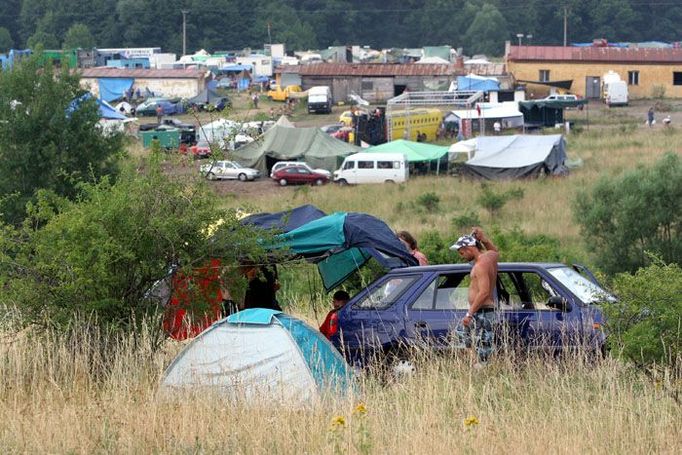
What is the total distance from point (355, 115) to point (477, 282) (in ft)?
139

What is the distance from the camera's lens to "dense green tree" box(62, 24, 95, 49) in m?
106

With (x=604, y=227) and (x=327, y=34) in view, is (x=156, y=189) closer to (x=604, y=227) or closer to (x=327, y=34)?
(x=604, y=227)

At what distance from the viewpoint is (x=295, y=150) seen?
45219 mm

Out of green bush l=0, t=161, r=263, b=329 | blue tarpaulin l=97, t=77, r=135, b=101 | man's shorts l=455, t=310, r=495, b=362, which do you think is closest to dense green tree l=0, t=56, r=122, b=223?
green bush l=0, t=161, r=263, b=329

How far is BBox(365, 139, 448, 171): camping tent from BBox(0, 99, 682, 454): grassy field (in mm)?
31909

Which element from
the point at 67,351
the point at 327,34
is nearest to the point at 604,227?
the point at 67,351

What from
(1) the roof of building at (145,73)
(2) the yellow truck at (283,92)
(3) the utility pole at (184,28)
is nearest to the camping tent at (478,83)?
(2) the yellow truck at (283,92)

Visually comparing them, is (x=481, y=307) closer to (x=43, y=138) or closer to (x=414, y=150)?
(x=43, y=138)

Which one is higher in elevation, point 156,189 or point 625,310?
point 156,189

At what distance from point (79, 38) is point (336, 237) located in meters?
99.8

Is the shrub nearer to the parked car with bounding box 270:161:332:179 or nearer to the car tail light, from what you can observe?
the parked car with bounding box 270:161:332:179

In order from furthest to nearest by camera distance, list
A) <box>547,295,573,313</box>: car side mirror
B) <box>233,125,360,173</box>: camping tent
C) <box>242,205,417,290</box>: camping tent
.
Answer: <box>233,125,360,173</box>: camping tent < <box>242,205,417,290</box>: camping tent < <box>547,295,573,313</box>: car side mirror

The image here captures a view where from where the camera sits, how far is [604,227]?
78.4 feet

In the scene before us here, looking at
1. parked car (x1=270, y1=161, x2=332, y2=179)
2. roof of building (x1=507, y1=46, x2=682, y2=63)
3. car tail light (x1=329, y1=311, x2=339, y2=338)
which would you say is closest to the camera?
car tail light (x1=329, y1=311, x2=339, y2=338)
